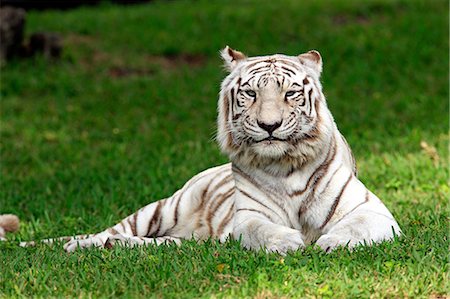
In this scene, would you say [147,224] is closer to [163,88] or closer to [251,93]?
[251,93]

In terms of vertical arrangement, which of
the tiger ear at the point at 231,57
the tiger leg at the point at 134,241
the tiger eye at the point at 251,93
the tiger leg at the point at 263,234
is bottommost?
the tiger leg at the point at 134,241

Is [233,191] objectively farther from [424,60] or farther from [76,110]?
[424,60]

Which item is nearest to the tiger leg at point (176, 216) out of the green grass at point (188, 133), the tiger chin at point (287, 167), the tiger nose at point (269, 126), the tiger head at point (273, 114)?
the tiger chin at point (287, 167)

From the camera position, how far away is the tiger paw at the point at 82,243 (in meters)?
5.29

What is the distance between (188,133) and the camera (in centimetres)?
1003

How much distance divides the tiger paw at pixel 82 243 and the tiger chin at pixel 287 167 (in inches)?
0.7

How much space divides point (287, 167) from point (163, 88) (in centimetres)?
727

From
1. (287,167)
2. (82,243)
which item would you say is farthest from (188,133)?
(287,167)

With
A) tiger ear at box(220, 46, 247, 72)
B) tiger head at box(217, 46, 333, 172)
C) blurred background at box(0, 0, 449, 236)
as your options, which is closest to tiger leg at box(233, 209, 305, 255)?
tiger head at box(217, 46, 333, 172)

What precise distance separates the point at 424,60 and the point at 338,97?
6.79 ft

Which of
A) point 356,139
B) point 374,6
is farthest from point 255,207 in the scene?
point 374,6

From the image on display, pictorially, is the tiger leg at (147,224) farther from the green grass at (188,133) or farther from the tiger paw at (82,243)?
the green grass at (188,133)

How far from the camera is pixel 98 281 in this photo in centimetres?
435

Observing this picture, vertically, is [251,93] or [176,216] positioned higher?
[251,93]
